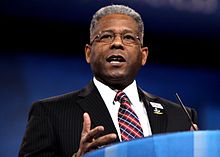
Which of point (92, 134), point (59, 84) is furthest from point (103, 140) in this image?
point (59, 84)

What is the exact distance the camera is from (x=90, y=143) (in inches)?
42.2

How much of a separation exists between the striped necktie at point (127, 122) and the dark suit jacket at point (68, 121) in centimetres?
3

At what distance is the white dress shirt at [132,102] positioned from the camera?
1.53 m

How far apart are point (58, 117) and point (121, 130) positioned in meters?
0.18

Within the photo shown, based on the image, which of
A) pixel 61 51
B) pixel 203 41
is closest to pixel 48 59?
pixel 61 51

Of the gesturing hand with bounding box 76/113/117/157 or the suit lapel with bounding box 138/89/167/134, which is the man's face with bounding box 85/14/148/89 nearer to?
the suit lapel with bounding box 138/89/167/134

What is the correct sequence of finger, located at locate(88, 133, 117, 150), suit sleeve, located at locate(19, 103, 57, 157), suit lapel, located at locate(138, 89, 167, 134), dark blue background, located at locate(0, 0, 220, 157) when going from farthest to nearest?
dark blue background, located at locate(0, 0, 220, 157), suit lapel, located at locate(138, 89, 167, 134), suit sleeve, located at locate(19, 103, 57, 157), finger, located at locate(88, 133, 117, 150)

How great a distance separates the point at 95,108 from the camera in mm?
1511

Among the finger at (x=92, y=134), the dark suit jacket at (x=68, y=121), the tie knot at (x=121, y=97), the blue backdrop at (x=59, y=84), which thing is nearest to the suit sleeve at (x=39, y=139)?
the dark suit jacket at (x=68, y=121)

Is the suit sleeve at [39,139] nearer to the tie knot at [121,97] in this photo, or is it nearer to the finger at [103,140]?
the tie knot at [121,97]

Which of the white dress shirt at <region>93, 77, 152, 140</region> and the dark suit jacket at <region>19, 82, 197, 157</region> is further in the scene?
the white dress shirt at <region>93, 77, 152, 140</region>

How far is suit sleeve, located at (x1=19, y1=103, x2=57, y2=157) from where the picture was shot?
1384 mm

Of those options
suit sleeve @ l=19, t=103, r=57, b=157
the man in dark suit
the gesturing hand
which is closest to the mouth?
the man in dark suit

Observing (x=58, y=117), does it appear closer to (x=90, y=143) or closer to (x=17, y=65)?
(x=90, y=143)
